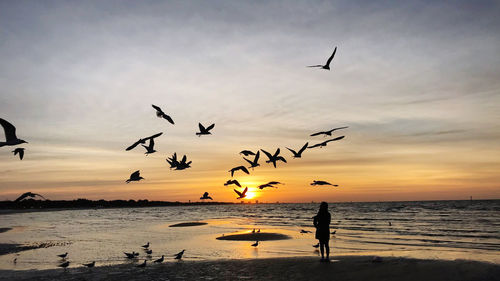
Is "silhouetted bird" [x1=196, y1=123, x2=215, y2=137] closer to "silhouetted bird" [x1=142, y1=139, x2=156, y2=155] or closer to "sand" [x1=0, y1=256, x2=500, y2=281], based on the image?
"silhouetted bird" [x1=142, y1=139, x2=156, y2=155]

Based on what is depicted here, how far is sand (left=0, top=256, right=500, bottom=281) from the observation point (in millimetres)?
14109

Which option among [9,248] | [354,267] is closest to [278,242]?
[354,267]

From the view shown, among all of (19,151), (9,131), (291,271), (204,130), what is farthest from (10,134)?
(291,271)

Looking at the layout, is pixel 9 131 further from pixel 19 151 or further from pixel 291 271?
pixel 291 271

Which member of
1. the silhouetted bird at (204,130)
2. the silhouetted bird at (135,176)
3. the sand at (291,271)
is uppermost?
the silhouetted bird at (204,130)

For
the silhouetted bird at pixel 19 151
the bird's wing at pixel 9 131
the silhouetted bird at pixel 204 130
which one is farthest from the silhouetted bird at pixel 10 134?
the silhouetted bird at pixel 204 130

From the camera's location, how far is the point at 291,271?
15242 millimetres

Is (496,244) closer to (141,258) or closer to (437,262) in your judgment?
(437,262)

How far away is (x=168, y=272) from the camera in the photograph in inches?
633

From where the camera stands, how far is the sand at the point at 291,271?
14.1 m

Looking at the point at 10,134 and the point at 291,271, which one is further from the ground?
the point at 10,134

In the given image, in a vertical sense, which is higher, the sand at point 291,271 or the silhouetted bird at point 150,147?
the silhouetted bird at point 150,147

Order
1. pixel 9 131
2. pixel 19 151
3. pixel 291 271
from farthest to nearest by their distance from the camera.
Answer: pixel 291 271
pixel 19 151
pixel 9 131

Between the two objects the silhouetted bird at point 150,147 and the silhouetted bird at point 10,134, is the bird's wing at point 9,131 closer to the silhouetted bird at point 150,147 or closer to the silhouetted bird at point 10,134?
the silhouetted bird at point 10,134
